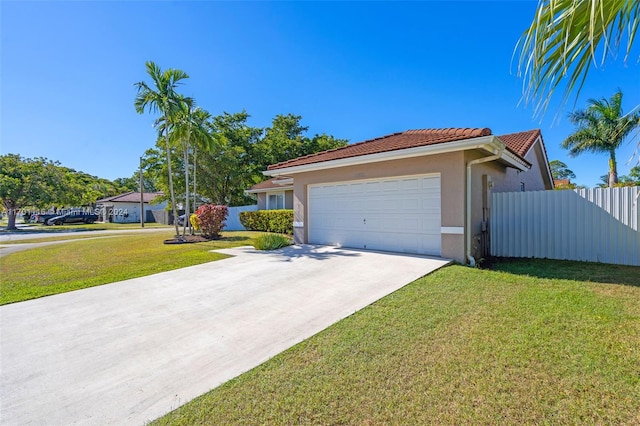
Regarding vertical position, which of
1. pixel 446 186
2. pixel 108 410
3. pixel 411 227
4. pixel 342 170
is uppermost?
pixel 342 170

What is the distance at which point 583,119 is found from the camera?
21.2 meters

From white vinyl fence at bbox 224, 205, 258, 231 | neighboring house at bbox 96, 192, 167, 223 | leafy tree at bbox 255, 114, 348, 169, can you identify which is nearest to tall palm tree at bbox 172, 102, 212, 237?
white vinyl fence at bbox 224, 205, 258, 231

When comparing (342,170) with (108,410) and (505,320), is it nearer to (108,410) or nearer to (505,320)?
(505,320)

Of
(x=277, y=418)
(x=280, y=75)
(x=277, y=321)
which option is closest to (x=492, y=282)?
(x=277, y=321)

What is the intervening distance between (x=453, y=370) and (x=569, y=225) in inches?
314

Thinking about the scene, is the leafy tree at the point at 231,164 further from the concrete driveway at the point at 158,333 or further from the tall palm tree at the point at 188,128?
the concrete driveway at the point at 158,333

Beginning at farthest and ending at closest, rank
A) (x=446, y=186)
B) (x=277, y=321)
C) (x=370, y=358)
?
(x=446, y=186) < (x=277, y=321) < (x=370, y=358)

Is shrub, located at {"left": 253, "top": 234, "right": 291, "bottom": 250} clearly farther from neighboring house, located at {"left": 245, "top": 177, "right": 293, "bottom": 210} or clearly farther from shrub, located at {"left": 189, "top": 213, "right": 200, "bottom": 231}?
neighboring house, located at {"left": 245, "top": 177, "right": 293, "bottom": 210}

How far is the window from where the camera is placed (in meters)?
19.3

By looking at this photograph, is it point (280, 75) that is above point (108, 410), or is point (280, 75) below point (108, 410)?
above

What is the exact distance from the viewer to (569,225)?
8016 millimetres

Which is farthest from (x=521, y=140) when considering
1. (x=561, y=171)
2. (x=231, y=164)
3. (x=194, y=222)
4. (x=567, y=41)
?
(x=561, y=171)

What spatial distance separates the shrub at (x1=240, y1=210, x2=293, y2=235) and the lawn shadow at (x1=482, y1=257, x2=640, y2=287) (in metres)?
10.3

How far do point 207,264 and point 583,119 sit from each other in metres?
28.1
